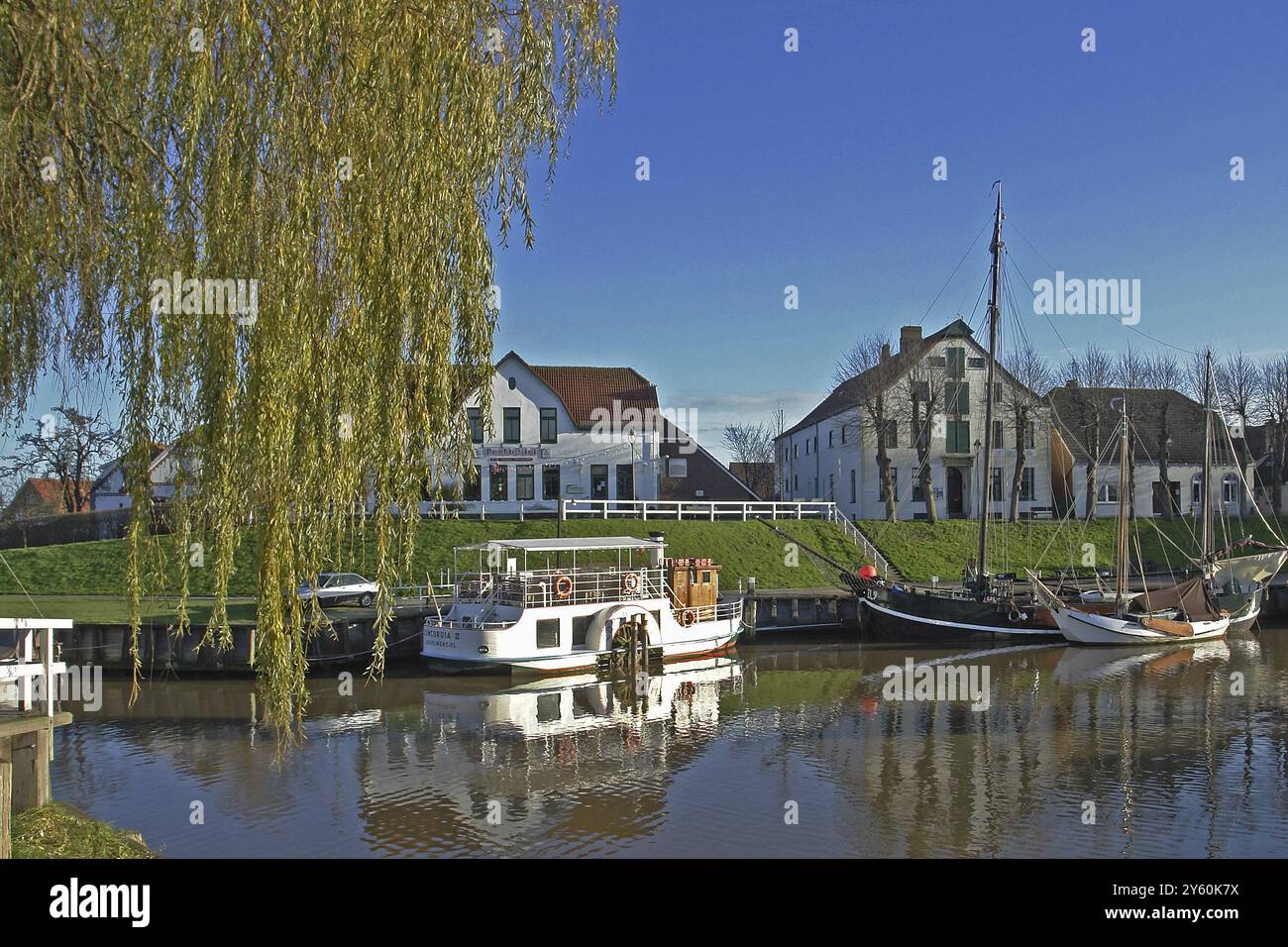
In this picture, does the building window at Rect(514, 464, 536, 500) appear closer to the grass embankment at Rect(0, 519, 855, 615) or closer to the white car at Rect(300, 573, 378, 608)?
the grass embankment at Rect(0, 519, 855, 615)

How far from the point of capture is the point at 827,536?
4716 cm

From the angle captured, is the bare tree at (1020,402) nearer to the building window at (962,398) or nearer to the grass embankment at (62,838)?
the building window at (962,398)

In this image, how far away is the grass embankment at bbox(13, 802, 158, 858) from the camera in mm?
10078

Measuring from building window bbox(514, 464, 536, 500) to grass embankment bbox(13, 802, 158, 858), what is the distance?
1540 inches

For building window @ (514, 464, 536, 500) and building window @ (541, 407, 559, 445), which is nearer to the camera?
building window @ (514, 464, 536, 500)

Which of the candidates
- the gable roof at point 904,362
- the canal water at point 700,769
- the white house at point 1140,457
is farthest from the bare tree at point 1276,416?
the canal water at point 700,769

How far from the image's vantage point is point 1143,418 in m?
61.1

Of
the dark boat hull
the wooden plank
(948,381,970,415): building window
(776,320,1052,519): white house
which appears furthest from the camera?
(948,381,970,415): building window

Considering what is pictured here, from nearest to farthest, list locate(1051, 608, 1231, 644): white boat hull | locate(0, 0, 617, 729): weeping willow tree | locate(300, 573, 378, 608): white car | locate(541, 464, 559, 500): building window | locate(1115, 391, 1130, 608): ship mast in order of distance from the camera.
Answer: locate(0, 0, 617, 729): weeping willow tree, locate(300, 573, 378, 608): white car, locate(1051, 608, 1231, 644): white boat hull, locate(1115, 391, 1130, 608): ship mast, locate(541, 464, 559, 500): building window

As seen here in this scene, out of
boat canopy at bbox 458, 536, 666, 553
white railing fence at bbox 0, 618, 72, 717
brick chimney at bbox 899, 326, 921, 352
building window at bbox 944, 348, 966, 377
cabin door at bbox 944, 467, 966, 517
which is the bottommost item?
white railing fence at bbox 0, 618, 72, 717

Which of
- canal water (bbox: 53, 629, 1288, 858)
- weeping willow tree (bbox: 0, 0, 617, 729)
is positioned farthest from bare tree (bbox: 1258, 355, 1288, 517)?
weeping willow tree (bbox: 0, 0, 617, 729)

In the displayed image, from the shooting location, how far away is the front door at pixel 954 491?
185 ft
